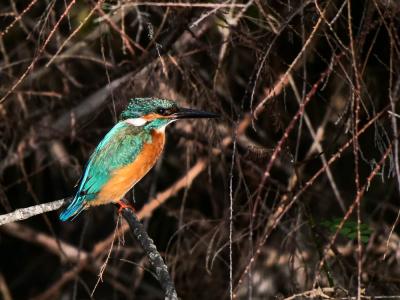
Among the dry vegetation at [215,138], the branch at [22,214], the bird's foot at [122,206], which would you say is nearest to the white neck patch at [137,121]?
the dry vegetation at [215,138]

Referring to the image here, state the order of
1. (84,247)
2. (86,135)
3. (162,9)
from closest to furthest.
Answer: (162,9) < (86,135) < (84,247)

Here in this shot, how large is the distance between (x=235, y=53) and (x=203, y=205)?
3.87ft

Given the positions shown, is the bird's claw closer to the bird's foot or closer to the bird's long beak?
the bird's foot

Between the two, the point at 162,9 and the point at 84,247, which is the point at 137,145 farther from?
the point at 84,247

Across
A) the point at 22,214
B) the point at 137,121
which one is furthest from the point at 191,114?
the point at 22,214

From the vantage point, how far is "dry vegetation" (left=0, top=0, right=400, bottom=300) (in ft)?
9.32

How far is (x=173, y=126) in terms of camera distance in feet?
12.0

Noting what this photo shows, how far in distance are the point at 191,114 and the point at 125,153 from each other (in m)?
0.33

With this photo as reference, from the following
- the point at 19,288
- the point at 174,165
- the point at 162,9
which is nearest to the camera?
the point at 162,9

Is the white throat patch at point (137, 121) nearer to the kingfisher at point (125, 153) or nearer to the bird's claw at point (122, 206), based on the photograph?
the kingfisher at point (125, 153)

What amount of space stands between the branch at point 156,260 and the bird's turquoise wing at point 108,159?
1.14 ft

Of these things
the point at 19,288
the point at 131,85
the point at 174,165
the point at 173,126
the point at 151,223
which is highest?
the point at 131,85

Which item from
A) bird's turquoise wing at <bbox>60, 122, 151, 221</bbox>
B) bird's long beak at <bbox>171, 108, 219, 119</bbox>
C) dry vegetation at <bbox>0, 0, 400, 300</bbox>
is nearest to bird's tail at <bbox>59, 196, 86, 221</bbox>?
bird's turquoise wing at <bbox>60, 122, 151, 221</bbox>

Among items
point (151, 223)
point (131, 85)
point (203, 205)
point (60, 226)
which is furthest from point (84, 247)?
point (131, 85)
